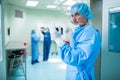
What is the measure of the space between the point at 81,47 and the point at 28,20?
24.7 feet

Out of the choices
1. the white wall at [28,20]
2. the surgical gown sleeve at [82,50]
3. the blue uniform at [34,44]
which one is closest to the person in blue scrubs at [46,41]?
the blue uniform at [34,44]

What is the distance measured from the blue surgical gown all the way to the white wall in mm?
6026

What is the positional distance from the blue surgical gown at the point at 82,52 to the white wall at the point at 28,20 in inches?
237

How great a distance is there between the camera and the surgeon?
130 cm

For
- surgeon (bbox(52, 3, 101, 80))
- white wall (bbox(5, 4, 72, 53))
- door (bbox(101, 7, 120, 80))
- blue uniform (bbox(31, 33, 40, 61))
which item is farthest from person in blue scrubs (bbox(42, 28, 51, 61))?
surgeon (bbox(52, 3, 101, 80))

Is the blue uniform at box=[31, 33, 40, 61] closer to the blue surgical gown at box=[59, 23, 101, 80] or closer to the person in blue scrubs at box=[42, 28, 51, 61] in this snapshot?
the person in blue scrubs at box=[42, 28, 51, 61]

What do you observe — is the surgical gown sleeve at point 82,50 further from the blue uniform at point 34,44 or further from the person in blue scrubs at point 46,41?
the person in blue scrubs at point 46,41

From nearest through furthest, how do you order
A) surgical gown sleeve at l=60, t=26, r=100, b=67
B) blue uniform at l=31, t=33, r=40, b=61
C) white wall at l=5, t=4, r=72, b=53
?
surgical gown sleeve at l=60, t=26, r=100, b=67
blue uniform at l=31, t=33, r=40, b=61
white wall at l=5, t=4, r=72, b=53

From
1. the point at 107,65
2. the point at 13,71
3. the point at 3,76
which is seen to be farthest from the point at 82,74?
the point at 13,71

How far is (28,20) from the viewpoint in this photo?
8.56 metres

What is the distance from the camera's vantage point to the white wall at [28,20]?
7.42m

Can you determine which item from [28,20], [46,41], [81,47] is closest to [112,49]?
[81,47]

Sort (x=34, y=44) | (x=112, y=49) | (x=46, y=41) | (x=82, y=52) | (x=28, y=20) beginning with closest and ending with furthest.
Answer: (x=82, y=52)
(x=112, y=49)
(x=34, y=44)
(x=46, y=41)
(x=28, y=20)

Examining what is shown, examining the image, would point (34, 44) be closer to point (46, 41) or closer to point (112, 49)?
point (46, 41)
